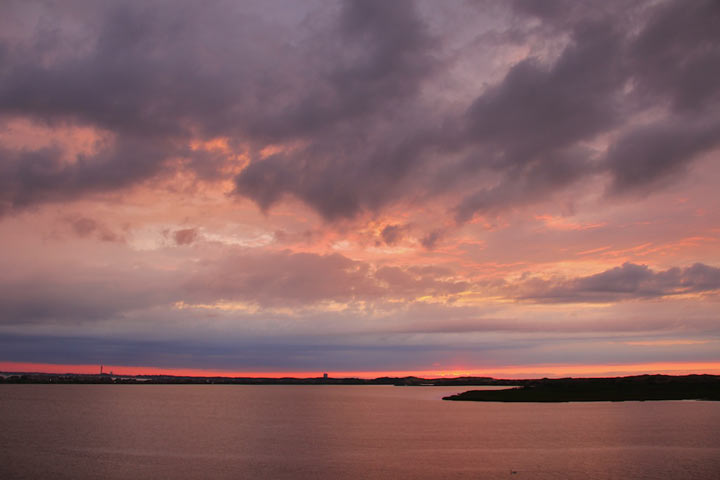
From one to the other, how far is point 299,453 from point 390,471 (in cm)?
1374

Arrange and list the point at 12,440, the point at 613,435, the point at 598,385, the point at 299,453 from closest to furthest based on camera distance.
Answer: the point at 299,453, the point at 12,440, the point at 613,435, the point at 598,385

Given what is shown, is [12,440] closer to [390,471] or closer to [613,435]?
[390,471]

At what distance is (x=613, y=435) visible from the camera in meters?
67.6

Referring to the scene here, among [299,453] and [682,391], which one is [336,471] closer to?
[299,453]

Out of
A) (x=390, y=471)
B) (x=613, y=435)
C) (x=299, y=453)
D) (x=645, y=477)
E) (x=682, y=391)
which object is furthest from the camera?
(x=682, y=391)

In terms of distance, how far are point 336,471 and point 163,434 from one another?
36.6m

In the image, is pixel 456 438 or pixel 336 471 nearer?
pixel 336 471

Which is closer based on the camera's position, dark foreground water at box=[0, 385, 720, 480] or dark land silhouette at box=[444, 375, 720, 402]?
dark foreground water at box=[0, 385, 720, 480]

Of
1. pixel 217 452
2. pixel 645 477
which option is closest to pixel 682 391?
pixel 645 477

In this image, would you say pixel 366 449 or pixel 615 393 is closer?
pixel 366 449

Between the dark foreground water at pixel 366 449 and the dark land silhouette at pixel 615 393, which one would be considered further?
the dark land silhouette at pixel 615 393

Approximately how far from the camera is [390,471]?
144 feet

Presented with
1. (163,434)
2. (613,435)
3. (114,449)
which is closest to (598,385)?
(613,435)

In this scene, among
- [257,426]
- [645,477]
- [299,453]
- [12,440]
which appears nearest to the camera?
[645,477]
